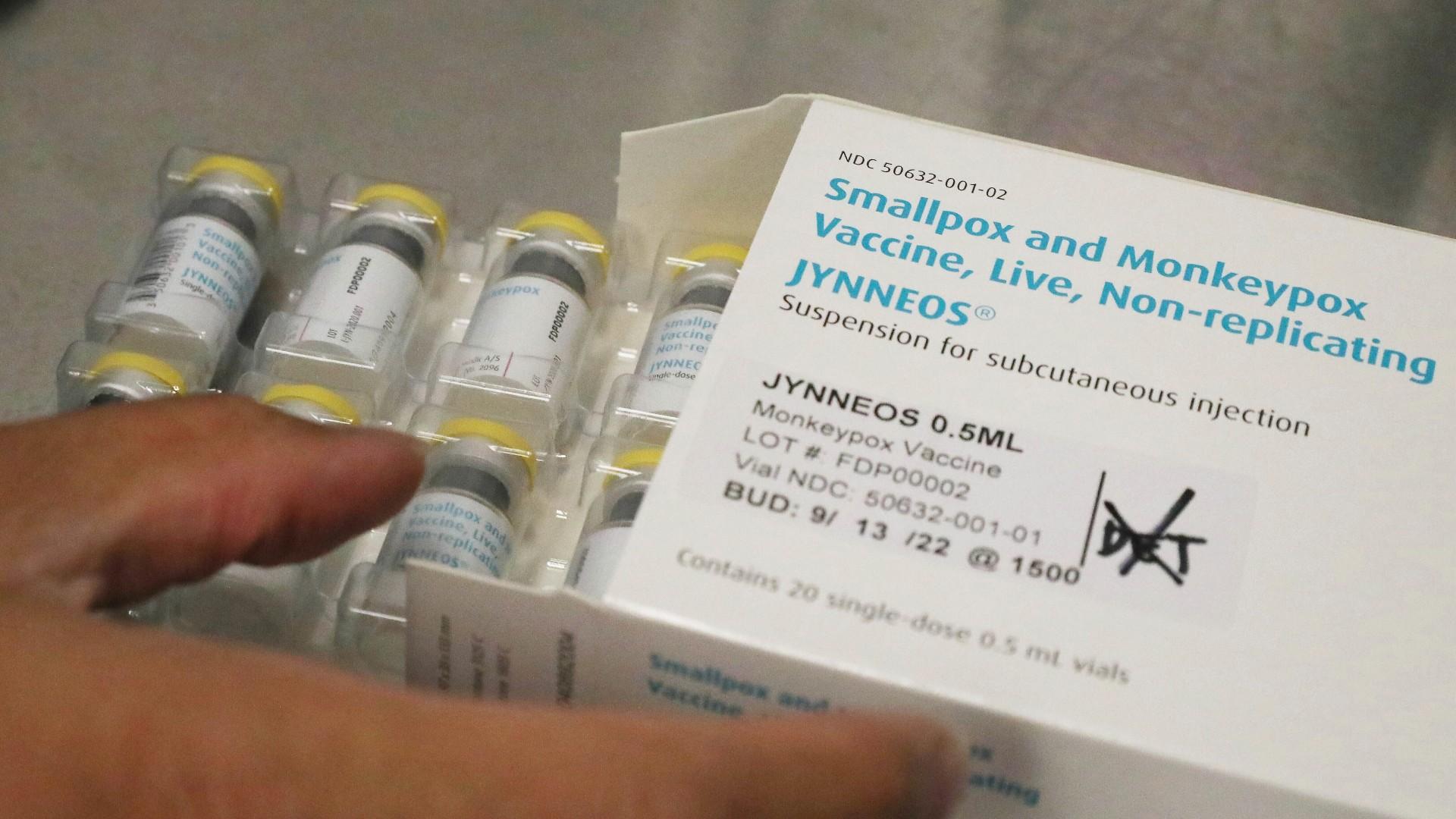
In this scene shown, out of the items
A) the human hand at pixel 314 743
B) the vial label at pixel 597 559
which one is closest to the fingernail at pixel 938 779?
the human hand at pixel 314 743

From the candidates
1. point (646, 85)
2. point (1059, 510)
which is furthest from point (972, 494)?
point (646, 85)

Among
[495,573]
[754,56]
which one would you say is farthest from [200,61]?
[495,573]

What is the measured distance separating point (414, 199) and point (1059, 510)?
47 cm

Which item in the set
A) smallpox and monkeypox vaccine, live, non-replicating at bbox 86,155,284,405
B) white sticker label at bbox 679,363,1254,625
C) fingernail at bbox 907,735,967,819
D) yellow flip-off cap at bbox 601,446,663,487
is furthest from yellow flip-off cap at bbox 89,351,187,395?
fingernail at bbox 907,735,967,819

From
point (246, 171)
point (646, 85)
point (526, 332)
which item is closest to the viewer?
point (526, 332)

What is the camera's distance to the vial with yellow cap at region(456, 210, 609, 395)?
2.27ft

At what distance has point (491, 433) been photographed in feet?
2.19

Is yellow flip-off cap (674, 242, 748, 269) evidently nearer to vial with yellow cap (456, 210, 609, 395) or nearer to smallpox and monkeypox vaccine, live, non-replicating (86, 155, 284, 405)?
vial with yellow cap (456, 210, 609, 395)

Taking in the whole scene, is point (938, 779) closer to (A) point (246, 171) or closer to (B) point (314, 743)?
(B) point (314, 743)

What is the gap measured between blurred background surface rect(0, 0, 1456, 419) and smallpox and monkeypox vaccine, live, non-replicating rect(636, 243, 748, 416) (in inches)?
12.2

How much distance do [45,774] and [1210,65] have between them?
1.05 meters

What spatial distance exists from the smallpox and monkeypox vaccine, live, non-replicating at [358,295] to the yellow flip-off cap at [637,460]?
0.16m

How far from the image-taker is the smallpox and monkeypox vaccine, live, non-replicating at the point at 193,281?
69cm

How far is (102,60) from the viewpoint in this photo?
3.43 ft
